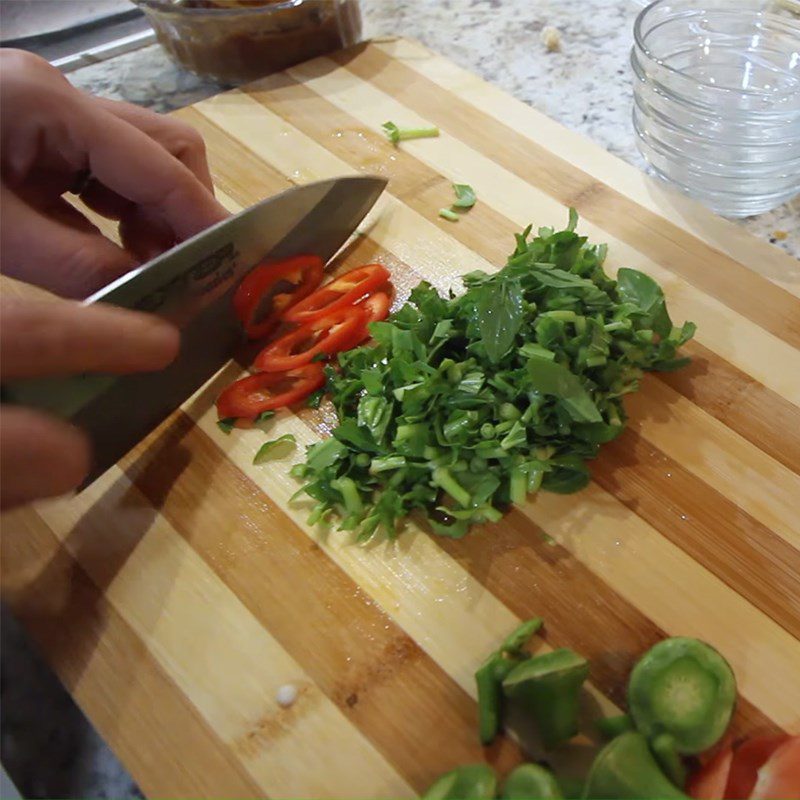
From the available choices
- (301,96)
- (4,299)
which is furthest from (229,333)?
(301,96)

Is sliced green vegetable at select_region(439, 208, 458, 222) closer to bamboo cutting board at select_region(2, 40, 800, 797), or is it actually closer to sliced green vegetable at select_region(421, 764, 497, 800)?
bamboo cutting board at select_region(2, 40, 800, 797)

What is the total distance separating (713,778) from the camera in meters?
0.97

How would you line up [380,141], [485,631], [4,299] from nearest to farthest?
[4,299], [485,631], [380,141]

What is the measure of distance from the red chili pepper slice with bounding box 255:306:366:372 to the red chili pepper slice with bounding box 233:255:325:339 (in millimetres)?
50

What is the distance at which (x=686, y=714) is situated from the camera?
3.24 ft

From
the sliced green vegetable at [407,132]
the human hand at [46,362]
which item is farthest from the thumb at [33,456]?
the sliced green vegetable at [407,132]

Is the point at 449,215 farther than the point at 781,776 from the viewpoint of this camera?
Yes

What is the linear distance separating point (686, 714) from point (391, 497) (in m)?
0.51

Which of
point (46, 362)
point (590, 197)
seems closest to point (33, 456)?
point (46, 362)

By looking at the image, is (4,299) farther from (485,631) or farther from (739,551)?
(739,551)

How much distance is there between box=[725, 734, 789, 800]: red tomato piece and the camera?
97 cm

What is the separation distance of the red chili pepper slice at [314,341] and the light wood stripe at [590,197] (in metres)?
0.56

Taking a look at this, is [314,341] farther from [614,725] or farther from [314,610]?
[614,725]

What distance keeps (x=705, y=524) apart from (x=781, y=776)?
0.40 metres
